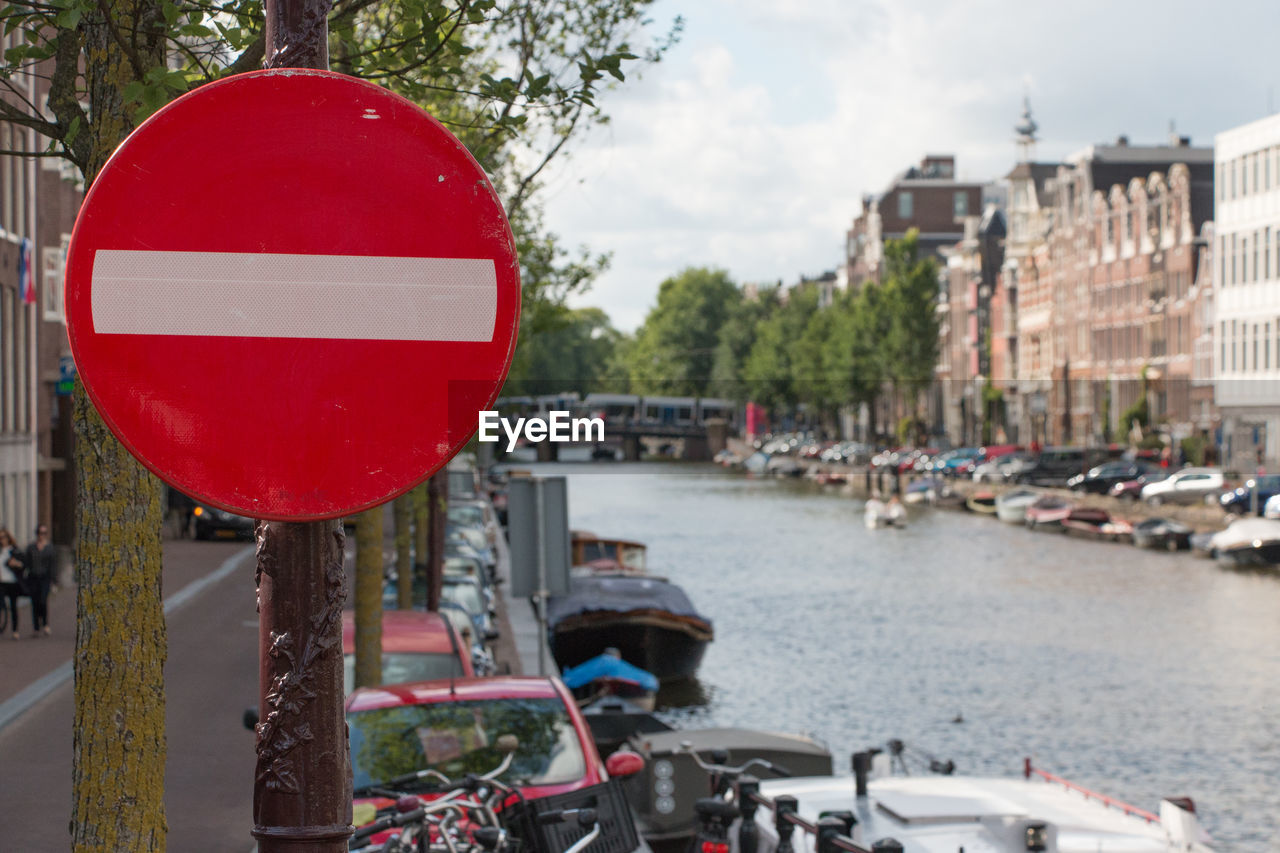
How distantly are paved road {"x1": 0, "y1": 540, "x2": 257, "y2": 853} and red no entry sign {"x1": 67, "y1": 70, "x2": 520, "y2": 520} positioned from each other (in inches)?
329

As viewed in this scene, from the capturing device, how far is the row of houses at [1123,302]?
74.3 metres

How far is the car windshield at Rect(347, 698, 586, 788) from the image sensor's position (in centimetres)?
951

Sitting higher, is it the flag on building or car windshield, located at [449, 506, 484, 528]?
the flag on building

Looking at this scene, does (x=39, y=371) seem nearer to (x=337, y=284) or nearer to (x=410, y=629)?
(x=410, y=629)

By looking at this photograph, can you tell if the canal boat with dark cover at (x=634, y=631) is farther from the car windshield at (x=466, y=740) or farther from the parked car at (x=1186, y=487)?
the parked car at (x=1186, y=487)

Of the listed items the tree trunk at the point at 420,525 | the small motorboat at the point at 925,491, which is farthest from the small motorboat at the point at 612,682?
the small motorboat at the point at 925,491

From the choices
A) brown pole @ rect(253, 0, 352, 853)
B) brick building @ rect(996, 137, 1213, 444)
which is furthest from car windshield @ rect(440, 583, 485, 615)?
brick building @ rect(996, 137, 1213, 444)

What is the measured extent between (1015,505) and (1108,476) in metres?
4.39

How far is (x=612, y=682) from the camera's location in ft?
84.9

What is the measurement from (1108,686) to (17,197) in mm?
24154

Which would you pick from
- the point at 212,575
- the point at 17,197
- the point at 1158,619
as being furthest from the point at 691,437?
the point at 17,197

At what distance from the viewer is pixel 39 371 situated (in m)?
38.2

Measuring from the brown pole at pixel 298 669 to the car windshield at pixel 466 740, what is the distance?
6653 millimetres

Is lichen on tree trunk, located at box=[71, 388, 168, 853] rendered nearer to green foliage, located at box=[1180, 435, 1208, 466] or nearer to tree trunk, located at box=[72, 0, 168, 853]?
tree trunk, located at box=[72, 0, 168, 853]
